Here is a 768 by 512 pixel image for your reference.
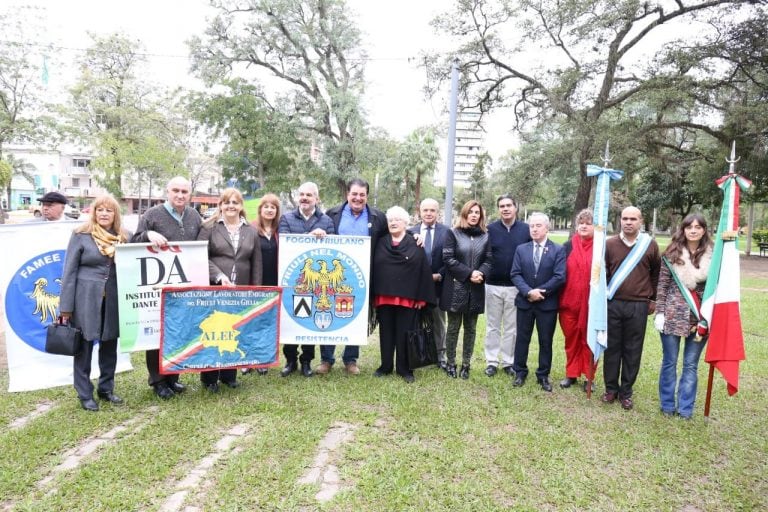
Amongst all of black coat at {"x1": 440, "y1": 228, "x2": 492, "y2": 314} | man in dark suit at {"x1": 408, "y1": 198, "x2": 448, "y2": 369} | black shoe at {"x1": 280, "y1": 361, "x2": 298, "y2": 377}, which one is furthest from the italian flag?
black shoe at {"x1": 280, "y1": 361, "x2": 298, "y2": 377}

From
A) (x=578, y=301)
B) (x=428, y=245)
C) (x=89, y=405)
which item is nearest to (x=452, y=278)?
(x=428, y=245)

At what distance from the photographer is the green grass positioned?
318 centimetres

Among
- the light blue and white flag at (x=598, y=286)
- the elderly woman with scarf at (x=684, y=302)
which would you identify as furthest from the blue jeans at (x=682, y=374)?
the light blue and white flag at (x=598, y=286)

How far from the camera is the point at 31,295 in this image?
16.1 ft

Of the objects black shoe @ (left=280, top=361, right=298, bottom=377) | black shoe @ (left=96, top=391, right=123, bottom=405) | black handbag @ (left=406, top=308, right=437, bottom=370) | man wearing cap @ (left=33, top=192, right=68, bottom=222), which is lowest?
black shoe @ (left=96, top=391, right=123, bottom=405)

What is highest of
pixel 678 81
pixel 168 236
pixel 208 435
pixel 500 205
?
pixel 678 81

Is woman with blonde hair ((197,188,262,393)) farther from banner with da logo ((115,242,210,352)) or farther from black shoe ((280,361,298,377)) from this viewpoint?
black shoe ((280,361,298,377))

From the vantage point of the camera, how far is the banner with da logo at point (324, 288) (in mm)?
5156

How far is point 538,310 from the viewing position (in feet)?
17.2

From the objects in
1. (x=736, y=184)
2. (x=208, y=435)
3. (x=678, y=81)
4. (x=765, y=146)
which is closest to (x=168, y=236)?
(x=208, y=435)

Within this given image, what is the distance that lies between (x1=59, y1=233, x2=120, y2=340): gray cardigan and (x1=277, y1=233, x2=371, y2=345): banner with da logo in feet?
5.15

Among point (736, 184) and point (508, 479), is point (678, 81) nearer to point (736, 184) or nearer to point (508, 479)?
point (736, 184)

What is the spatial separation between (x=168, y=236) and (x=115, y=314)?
2.69 ft

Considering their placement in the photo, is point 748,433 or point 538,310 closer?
point 748,433
